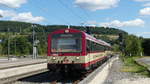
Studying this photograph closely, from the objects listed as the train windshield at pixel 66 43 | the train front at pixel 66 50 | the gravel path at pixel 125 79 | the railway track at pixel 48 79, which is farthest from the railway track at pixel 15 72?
the gravel path at pixel 125 79

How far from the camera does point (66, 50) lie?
17750mm

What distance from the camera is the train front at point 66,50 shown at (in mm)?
17641

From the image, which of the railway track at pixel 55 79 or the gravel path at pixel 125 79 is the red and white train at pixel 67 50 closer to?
the railway track at pixel 55 79

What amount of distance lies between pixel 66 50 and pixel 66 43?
44 centimetres

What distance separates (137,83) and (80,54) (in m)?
3.85

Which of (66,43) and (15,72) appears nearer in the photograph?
(66,43)

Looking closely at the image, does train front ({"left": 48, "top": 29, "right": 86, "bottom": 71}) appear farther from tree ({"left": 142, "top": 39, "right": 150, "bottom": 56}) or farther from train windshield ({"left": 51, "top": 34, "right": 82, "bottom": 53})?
tree ({"left": 142, "top": 39, "right": 150, "bottom": 56})

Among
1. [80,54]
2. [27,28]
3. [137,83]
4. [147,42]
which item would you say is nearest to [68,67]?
[80,54]

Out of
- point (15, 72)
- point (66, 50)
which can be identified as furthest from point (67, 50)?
point (15, 72)

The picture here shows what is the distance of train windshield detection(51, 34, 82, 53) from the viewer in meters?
17.8

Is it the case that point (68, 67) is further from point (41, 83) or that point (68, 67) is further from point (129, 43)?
point (129, 43)

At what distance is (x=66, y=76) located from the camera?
1986 centimetres

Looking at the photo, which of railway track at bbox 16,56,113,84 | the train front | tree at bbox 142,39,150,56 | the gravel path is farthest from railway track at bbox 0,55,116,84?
tree at bbox 142,39,150,56

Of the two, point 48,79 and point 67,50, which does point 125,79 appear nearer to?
point 67,50
